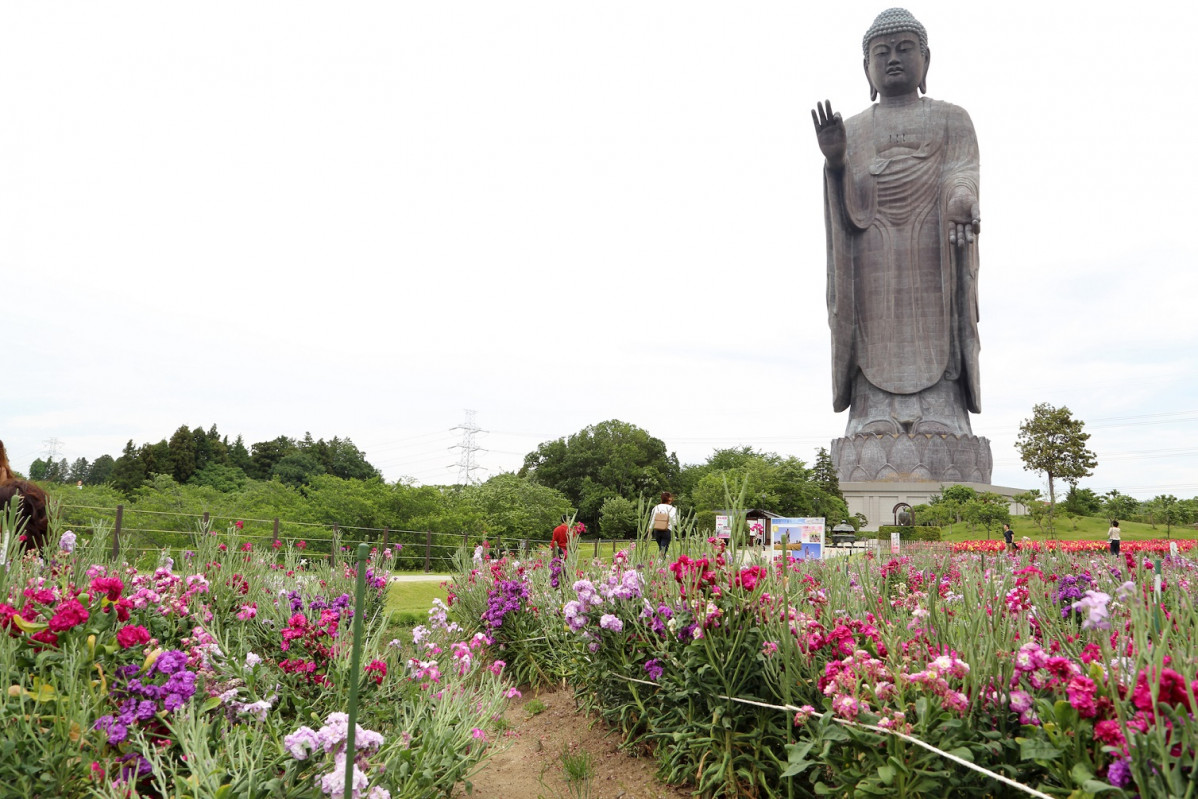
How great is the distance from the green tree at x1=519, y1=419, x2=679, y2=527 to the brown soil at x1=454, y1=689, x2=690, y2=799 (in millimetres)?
40302

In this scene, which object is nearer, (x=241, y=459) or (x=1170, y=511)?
(x=1170, y=511)

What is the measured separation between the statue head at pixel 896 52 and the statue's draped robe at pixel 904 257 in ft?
3.08

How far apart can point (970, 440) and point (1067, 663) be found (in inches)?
1495

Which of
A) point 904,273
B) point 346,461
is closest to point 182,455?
point 346,461

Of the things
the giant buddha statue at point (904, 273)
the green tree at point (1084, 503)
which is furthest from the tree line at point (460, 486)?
the green tree at point (1084, 503)

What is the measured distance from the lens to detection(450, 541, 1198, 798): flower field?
194 centimetres

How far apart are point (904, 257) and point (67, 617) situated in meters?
34.8

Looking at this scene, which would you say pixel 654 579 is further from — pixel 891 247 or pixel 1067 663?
pixel 891 247

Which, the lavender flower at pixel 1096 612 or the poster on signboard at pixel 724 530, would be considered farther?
the poster on signboard at pixel 724 530

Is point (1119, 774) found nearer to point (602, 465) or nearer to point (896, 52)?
point (896, 52)

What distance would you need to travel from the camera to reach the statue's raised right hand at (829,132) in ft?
72.2

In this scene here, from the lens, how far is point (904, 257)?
33.3 m

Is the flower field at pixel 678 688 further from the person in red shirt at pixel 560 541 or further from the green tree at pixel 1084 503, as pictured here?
the green tree at pixel 1084 503

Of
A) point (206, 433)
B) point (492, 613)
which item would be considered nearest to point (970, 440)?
point (492, 613)
